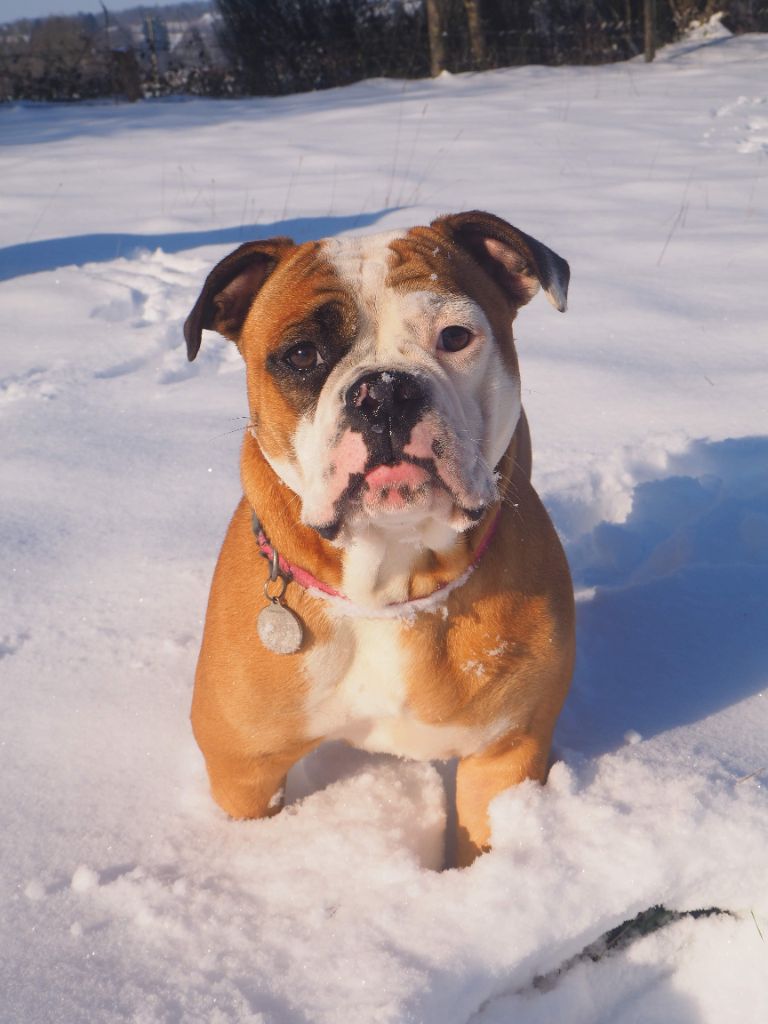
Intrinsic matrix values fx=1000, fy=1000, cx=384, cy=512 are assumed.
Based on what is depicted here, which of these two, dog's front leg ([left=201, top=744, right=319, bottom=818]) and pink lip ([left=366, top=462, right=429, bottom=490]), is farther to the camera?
dog's front leg ([left=201, top=744, right=319, bottom=818])

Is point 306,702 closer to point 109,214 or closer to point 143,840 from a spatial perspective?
point 143,840

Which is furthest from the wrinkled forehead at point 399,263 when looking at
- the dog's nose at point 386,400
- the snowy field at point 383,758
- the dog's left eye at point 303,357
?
the snowy field at point 383,758

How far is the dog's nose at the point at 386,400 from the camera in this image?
5.55 ft

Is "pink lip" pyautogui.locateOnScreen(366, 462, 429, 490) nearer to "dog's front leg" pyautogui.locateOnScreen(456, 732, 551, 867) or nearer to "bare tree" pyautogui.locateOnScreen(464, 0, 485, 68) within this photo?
"dog's front leg" pyautogui.locateOnScreen(456, 732, 551, 867)

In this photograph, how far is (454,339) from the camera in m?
1.90

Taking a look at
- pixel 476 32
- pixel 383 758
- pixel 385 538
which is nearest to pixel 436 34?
pixel 476 32

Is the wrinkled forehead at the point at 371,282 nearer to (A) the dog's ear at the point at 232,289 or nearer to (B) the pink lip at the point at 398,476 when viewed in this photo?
(A) the dog's ear at the point at 232,289

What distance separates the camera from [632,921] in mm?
1968

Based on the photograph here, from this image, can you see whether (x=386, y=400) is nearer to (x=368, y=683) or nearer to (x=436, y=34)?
(x=368, y=683)

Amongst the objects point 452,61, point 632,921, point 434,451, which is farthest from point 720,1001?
point 452,61

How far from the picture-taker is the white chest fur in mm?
1937

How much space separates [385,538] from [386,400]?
32 centimetres

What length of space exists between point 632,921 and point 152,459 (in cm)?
229

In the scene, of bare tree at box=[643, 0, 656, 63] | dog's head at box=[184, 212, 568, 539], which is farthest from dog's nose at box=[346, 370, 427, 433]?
bare tree at box=[643, 0, 656, 63]
